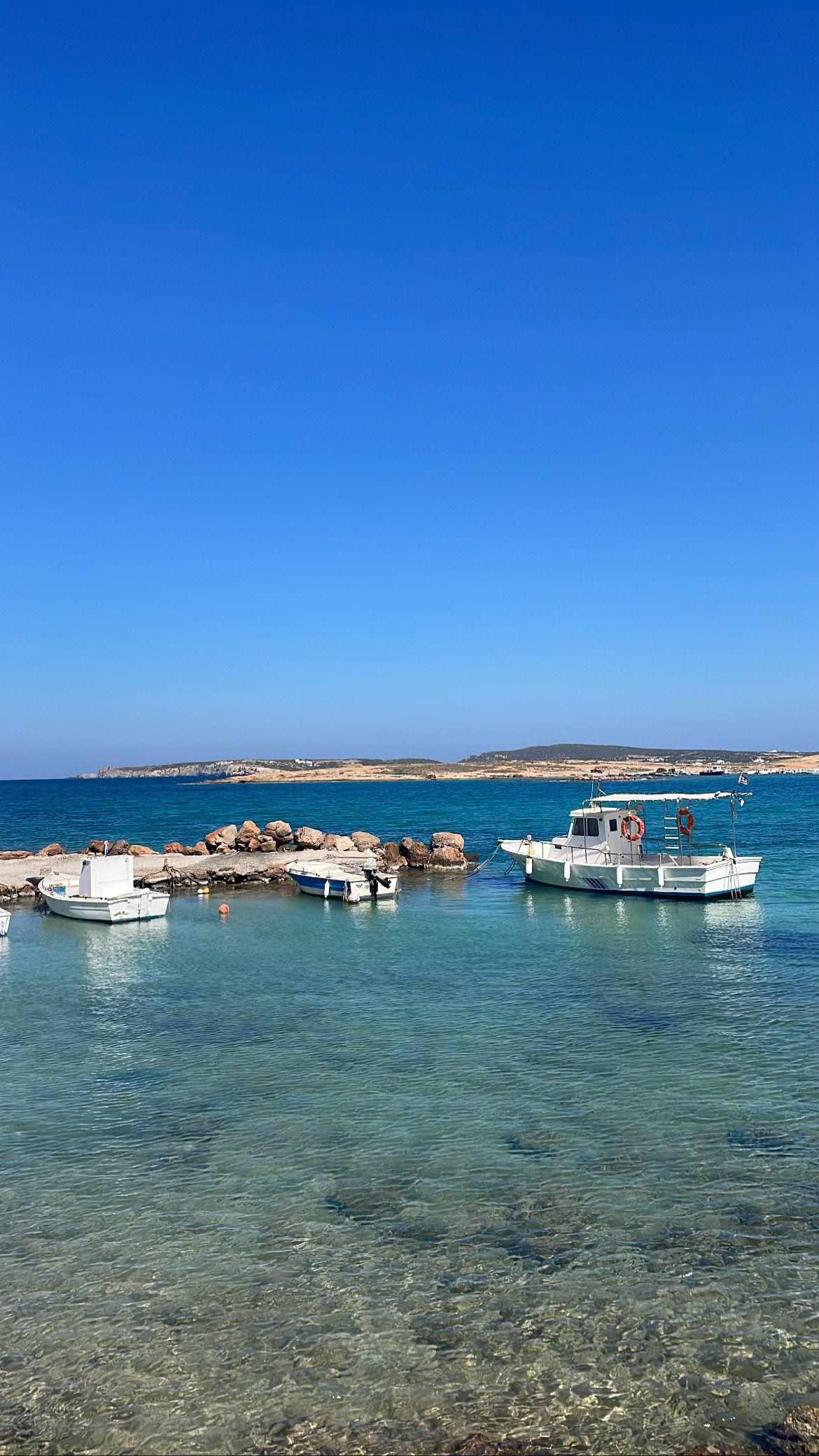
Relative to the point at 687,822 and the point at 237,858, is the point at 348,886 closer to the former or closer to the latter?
the point at 237,858

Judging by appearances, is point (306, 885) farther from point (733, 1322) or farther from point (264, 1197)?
point (733, 1322)

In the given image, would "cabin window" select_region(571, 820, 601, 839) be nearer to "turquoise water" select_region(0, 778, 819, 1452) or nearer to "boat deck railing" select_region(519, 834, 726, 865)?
"boat deck railing" select_region(519, 834, 726, 865)

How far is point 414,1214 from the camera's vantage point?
1211cm

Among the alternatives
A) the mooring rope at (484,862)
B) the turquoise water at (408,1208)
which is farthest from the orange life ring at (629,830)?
the turquoise water at (408,1208)

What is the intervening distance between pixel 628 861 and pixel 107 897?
78.9 ft

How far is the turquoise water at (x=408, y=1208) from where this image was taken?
28.5 ft

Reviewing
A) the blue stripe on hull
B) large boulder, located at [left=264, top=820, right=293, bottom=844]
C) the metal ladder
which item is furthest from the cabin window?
large boulder, located at [left=264, top=820, right=293, bottom=844]

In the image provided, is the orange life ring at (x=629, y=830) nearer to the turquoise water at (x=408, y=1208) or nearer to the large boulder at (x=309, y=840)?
the turquoise water at (x=408, y=1208)

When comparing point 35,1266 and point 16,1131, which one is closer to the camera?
point 35,1266

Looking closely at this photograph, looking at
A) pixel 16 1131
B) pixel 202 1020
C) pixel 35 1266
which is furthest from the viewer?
pixel 202 1020

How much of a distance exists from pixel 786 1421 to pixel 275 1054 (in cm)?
1283

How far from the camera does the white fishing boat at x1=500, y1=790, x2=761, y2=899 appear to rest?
40969 mm

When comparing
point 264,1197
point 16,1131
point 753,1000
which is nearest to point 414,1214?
point 264,1197

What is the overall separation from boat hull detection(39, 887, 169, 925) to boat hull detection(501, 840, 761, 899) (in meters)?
18.6
